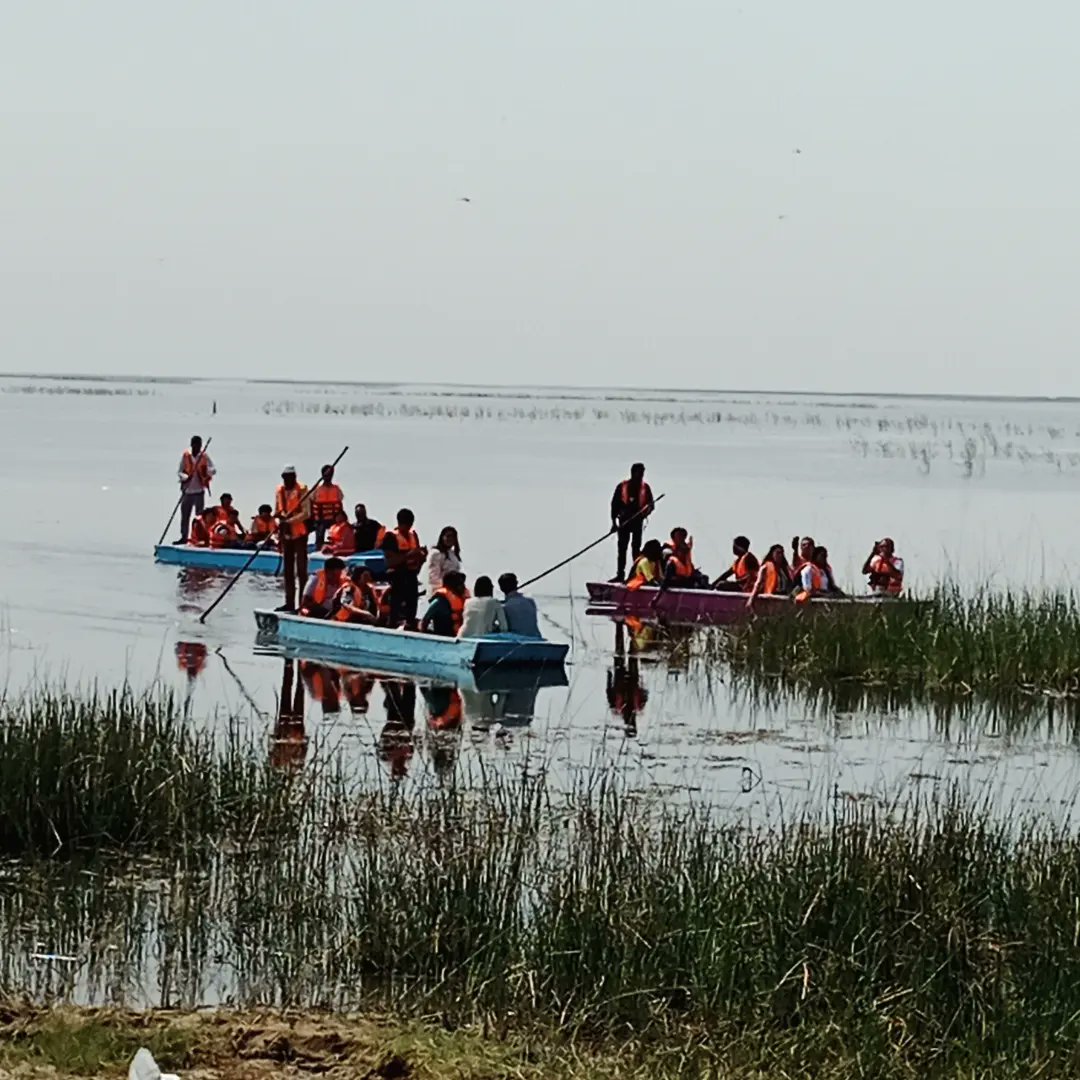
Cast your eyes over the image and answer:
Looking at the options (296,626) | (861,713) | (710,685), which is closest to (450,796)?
(861,713)

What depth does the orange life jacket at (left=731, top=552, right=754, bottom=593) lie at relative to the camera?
80.6ft

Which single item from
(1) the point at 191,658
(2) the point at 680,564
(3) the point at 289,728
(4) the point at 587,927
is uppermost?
(2) the point at 680,564

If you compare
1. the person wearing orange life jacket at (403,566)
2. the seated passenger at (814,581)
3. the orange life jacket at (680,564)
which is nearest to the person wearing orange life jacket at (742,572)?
the orange life jacket at (680,564)

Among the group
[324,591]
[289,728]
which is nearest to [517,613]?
[324,591]

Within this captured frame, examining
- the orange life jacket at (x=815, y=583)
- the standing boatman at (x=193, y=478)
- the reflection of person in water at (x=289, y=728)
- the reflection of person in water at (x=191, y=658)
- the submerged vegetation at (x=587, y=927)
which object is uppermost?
the standing boatman at (x=193, y=478)

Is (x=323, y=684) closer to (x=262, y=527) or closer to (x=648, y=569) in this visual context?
(x=648, y=569)

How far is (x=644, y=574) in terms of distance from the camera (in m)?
25.8

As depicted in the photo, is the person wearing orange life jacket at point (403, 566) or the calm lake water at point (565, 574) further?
the person wearing orange life jacket at point (403, 566)

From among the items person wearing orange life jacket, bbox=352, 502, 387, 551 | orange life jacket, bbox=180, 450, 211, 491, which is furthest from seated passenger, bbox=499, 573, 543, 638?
orange life jacket, bbox=180, 450, 211, 491

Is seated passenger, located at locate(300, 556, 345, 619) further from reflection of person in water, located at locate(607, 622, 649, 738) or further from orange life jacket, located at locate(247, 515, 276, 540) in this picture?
orange life jacket, located at locate(247, 515, 276, 540)

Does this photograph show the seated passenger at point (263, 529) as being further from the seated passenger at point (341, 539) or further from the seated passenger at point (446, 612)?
the seated passenger at point (446, 612)

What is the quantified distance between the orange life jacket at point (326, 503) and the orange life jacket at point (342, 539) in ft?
2.07

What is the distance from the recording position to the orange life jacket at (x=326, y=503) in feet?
89.8

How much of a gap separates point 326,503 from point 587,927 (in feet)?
63.0
